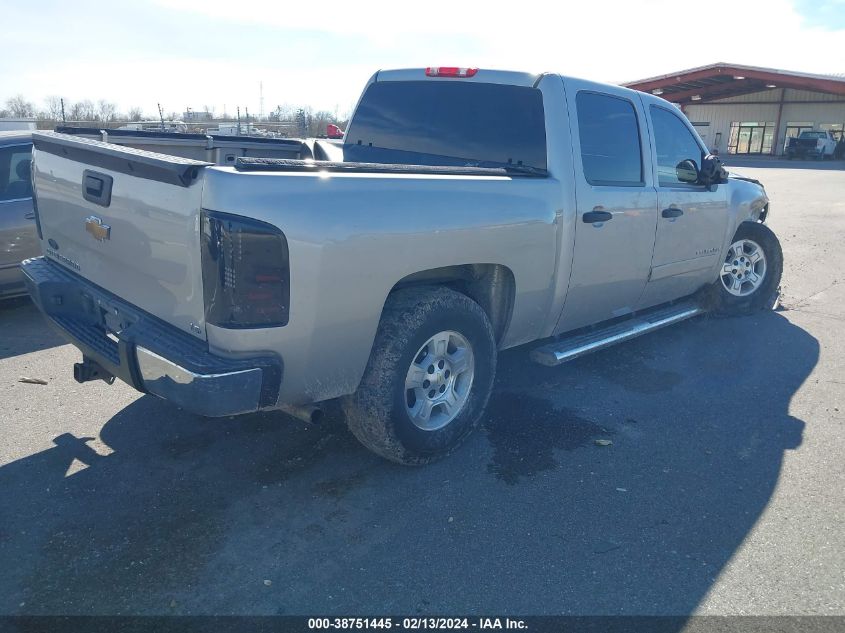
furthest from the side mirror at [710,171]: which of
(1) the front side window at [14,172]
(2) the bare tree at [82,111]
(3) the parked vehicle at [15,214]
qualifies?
(2) the bare tree at [82,111]

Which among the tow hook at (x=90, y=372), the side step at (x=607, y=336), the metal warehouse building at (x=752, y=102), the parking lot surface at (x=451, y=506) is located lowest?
the parking lot surface at (x=451, y=506)

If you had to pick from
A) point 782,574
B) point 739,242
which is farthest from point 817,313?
point 782,574

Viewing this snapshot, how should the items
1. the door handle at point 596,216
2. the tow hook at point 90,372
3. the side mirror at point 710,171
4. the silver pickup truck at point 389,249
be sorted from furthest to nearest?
1. the side mirror at point 710,171
2. the door handle at point 596,216
3. the tow hook at point 90,372
4. the silver pickup truck at point 389,249

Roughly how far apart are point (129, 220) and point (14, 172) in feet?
12.8

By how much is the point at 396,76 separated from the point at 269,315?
292 centimetres

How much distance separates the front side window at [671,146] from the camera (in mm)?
5227

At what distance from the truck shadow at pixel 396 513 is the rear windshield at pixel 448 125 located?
66.4 inches

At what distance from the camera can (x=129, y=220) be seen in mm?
3211

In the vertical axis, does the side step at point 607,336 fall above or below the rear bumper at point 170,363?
below

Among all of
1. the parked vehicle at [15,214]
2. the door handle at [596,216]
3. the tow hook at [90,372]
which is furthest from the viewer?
the parked vehicle at [15,214]

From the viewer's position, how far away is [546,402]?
4797 mm

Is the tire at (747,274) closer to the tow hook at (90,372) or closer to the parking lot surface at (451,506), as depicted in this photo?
the parking lot surface at (451,506)

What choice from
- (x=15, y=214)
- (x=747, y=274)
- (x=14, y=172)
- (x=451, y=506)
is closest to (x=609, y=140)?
(x=451, y=506)

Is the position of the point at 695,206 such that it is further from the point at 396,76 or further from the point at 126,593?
the point at 126,593
